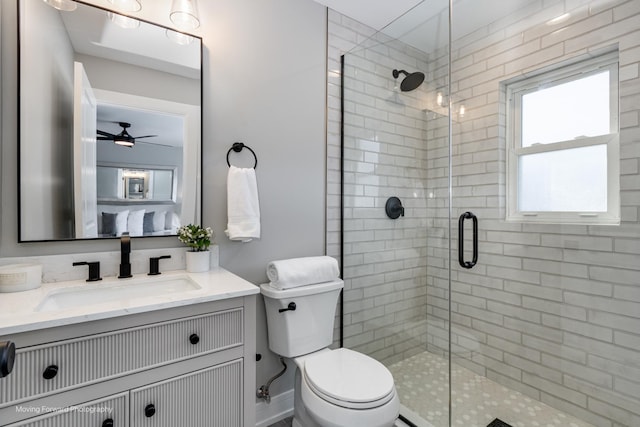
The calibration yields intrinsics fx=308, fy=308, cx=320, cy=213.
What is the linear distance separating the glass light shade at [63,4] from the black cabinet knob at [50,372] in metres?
1.43

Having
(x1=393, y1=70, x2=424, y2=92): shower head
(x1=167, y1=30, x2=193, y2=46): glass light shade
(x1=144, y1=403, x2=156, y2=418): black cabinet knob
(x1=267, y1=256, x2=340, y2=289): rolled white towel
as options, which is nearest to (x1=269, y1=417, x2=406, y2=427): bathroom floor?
(x1=267, y1=256, x2=340, y2=289): rolled white towel

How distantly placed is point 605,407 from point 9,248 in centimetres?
284

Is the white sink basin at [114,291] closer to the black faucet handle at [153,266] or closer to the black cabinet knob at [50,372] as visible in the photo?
the black faucet handle at [153,266]

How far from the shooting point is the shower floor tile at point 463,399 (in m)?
1.71

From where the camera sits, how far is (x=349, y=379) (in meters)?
1.36

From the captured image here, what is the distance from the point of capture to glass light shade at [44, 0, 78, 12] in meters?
1.30

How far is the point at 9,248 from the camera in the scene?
122 cm

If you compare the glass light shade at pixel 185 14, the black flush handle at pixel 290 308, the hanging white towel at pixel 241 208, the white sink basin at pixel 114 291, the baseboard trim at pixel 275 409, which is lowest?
the baseboard trim at pixel 275 409

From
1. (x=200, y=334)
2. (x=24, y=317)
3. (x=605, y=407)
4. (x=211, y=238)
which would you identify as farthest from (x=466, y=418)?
(x=24, y=317)

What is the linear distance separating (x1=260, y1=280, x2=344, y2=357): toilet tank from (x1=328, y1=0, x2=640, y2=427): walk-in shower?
37cm

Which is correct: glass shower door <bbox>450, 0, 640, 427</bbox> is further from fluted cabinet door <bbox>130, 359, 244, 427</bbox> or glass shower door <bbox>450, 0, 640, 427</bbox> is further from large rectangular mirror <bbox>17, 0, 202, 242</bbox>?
A: large rectangular mirror <bbox>17, 0, 202, 242</bbox>

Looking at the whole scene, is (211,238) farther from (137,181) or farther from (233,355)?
(233,355)

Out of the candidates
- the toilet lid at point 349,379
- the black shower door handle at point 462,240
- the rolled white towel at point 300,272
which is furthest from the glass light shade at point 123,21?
the black shower door handle at point 462,240

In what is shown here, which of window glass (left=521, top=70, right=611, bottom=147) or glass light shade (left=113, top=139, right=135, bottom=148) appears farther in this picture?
window glass (left=521, top=70, right=611, bottom=147)
